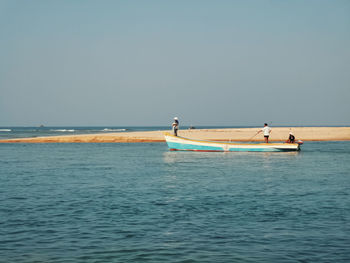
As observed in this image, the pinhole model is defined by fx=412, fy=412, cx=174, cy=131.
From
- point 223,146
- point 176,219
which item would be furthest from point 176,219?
point 223,146

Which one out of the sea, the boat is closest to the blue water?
the sea

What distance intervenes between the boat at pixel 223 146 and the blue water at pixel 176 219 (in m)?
20.1

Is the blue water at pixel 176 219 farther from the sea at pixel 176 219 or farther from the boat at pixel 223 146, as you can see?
the boat at pixel 223 146

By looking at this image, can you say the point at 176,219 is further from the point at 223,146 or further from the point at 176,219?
the point at 223,146

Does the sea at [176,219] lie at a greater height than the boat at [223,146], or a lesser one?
lesser

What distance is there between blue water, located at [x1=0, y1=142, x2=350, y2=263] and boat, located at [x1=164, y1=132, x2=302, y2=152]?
20.1 meters

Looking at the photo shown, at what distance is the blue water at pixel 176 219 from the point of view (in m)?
9.80

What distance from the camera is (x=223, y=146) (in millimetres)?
45625

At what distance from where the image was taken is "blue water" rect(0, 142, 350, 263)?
9805 mm

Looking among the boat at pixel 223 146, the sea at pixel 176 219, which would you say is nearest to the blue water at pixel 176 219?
the sea at pixel 176 219

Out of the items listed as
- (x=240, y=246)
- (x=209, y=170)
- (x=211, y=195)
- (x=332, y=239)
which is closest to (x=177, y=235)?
(x=240, y=246)

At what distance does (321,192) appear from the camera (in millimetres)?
18516

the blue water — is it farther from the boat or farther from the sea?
the boat

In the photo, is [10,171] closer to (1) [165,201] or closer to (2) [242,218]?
(1) [165,201]
